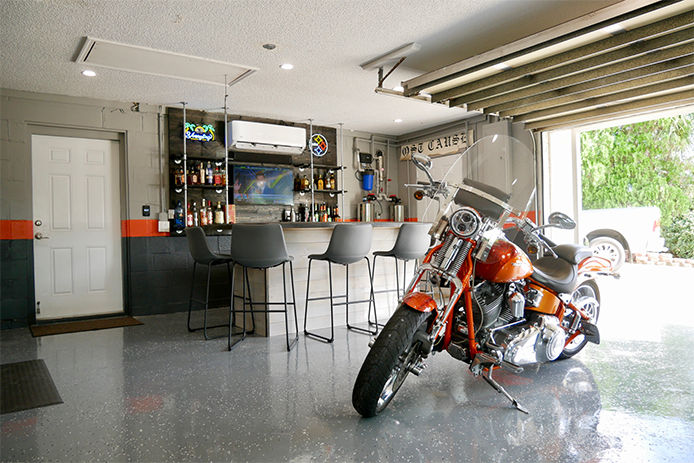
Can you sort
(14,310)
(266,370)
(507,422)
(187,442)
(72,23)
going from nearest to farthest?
(187,442)
(507,422)
(266,370)
(72,23)
(14,310)

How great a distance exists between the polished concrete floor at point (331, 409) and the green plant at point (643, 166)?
3266 mm

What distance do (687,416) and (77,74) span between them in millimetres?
5602

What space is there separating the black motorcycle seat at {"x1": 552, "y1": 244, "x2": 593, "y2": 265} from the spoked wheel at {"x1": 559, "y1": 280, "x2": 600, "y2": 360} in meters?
0.33

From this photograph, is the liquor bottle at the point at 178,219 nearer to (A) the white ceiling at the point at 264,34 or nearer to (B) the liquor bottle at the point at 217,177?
(B) the liquor bottle at the point at 217,177

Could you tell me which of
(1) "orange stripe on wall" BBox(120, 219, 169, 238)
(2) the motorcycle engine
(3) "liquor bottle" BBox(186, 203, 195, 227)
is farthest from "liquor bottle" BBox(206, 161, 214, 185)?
(2) the motorcycle engine

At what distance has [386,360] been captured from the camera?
7.23 ft

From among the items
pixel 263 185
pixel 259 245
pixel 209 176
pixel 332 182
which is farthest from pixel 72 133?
pixel 332 182

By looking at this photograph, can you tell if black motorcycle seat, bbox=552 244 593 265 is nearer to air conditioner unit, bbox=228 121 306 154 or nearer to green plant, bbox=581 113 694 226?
green plant, bbox=581 113 694 226

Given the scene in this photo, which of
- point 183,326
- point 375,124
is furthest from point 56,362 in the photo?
point 375,124

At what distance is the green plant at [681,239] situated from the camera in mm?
6270

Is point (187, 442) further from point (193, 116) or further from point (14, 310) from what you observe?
point (193, 116)

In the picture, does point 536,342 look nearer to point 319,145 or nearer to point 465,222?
point 465,222

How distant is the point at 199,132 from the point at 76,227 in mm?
1894

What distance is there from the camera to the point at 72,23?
11.4 feet
